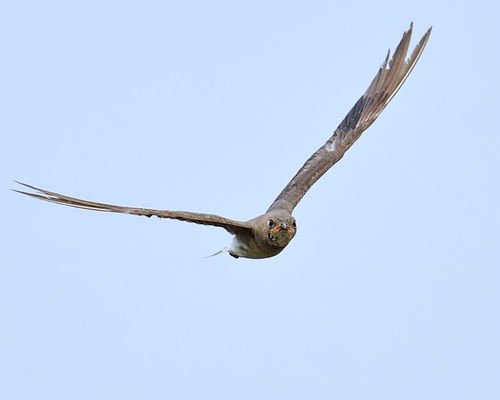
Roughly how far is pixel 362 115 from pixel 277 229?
426cm

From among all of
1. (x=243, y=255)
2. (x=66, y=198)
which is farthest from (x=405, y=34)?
(x=66, y=198)

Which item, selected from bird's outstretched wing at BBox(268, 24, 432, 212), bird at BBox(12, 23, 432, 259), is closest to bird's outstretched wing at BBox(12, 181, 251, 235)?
bird at BBox(12, 23, 432, 259)

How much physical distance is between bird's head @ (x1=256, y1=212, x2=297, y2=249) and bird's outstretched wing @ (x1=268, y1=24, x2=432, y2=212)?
1753 millimetres

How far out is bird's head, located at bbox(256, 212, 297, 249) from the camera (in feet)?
50.1

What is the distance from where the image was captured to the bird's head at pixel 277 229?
15.3 meters

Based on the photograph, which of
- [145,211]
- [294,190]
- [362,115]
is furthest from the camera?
[362,115]

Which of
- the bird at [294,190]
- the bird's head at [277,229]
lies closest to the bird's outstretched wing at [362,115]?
the bird at [294,190]

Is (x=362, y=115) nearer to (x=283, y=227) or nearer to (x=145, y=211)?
(x=283, y=227)

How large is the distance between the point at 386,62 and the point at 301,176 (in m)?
2.56

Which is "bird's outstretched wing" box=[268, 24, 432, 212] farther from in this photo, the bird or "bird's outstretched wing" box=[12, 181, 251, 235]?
"bird's outstretched wing" box=[12, 181, 251, 235]

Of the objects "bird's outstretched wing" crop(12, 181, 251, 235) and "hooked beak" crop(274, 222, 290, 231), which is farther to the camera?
"hooked beak" crop(274, 222, 290, 231)

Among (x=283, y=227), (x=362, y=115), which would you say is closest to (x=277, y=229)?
(x=283, y=227)

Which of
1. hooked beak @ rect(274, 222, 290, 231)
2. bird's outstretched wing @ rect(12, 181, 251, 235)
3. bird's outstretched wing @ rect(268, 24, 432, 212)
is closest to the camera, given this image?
bird's outstretched wing @ rect(12, 181, 251, 235)

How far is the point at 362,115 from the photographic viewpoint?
1886 centimetres
